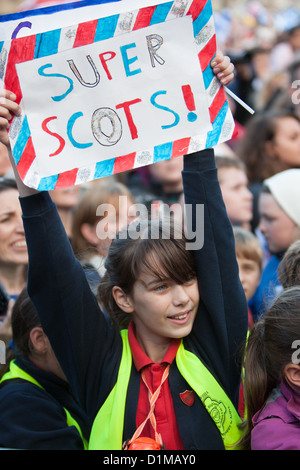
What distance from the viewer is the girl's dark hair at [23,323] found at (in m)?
2.38

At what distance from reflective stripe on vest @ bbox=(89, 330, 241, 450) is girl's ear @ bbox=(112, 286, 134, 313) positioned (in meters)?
0.17

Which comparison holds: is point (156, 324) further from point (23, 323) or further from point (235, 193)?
point (235, 193)

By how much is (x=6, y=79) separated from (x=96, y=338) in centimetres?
83

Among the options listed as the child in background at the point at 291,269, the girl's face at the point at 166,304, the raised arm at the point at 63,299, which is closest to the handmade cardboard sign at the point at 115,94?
the raised arm at the point at 63,299

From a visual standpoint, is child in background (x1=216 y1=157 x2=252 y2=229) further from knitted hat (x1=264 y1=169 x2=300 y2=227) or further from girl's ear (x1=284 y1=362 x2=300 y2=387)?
girl's ear (x1=284 y1=362 x2=300 y2=387)

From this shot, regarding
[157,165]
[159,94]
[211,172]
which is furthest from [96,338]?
[157,165]

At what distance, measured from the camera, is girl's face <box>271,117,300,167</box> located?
451 cm

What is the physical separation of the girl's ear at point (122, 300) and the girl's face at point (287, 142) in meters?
2.65

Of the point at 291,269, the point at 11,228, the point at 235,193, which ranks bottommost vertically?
the point at 235,193

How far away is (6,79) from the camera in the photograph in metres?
1.89

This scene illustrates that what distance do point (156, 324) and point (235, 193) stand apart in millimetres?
1951

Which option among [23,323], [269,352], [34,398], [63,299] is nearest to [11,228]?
[23,323]

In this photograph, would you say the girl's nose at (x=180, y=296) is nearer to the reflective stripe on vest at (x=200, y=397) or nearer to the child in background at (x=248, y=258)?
the reflective stripe on vest at (x=200, y=397)

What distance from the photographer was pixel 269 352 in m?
1.98
